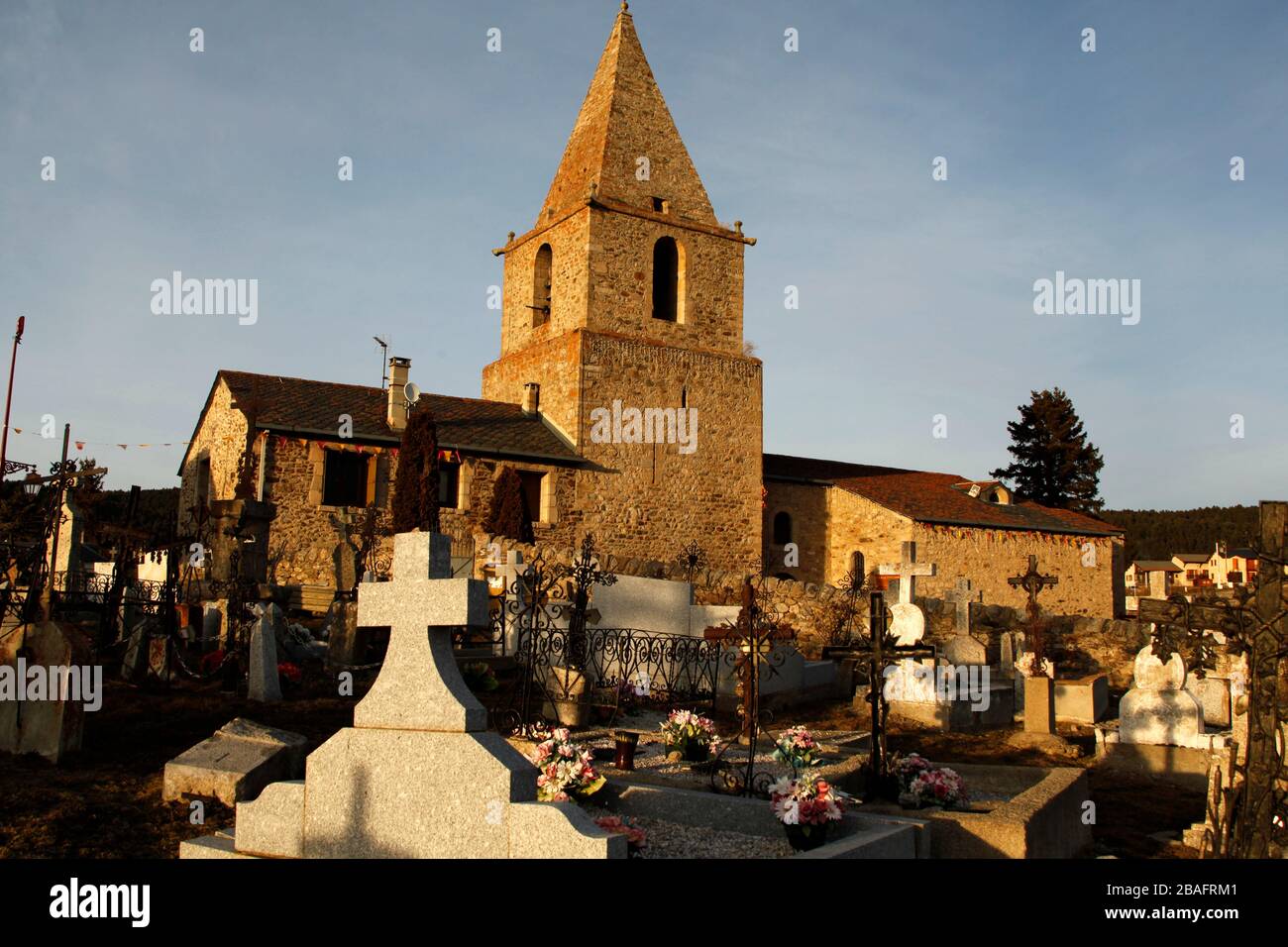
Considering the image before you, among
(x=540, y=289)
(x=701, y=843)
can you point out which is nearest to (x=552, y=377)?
(x=540, y=289)

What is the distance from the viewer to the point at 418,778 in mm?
5152

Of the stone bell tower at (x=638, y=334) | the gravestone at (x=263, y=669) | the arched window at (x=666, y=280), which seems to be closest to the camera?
the gravestone at (x=263, y=669)

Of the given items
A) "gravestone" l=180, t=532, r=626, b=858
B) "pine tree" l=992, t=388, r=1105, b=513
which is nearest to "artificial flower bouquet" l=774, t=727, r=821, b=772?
"gravestone" l=180, t=532, r=626, b=858

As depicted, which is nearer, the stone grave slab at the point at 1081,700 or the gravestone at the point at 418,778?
the gravestone at the point at 418,778

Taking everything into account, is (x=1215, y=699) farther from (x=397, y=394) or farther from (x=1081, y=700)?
(x=397, y=394)

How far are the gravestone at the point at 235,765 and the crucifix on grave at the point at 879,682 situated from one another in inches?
158

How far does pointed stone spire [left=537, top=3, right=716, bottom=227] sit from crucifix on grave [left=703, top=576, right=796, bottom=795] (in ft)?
52.8

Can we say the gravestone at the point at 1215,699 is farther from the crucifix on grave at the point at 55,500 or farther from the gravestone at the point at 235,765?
→ the crucifix on grave at the point at 55,500

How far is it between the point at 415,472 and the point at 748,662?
45.7 ft

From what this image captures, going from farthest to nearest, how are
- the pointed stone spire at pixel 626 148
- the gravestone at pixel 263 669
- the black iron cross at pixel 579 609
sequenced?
the pointed stone spire at pixel 626 148, the black iron cross at pixel 579 609, the gravestone at pixel 263 669

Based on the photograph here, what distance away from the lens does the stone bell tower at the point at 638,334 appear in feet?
88.8

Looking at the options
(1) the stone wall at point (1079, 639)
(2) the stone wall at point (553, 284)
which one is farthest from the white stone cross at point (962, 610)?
(2) the stone wall at point (553, 284)

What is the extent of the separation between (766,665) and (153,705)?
6623mm

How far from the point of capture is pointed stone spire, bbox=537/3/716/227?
Result: 28172 mm
